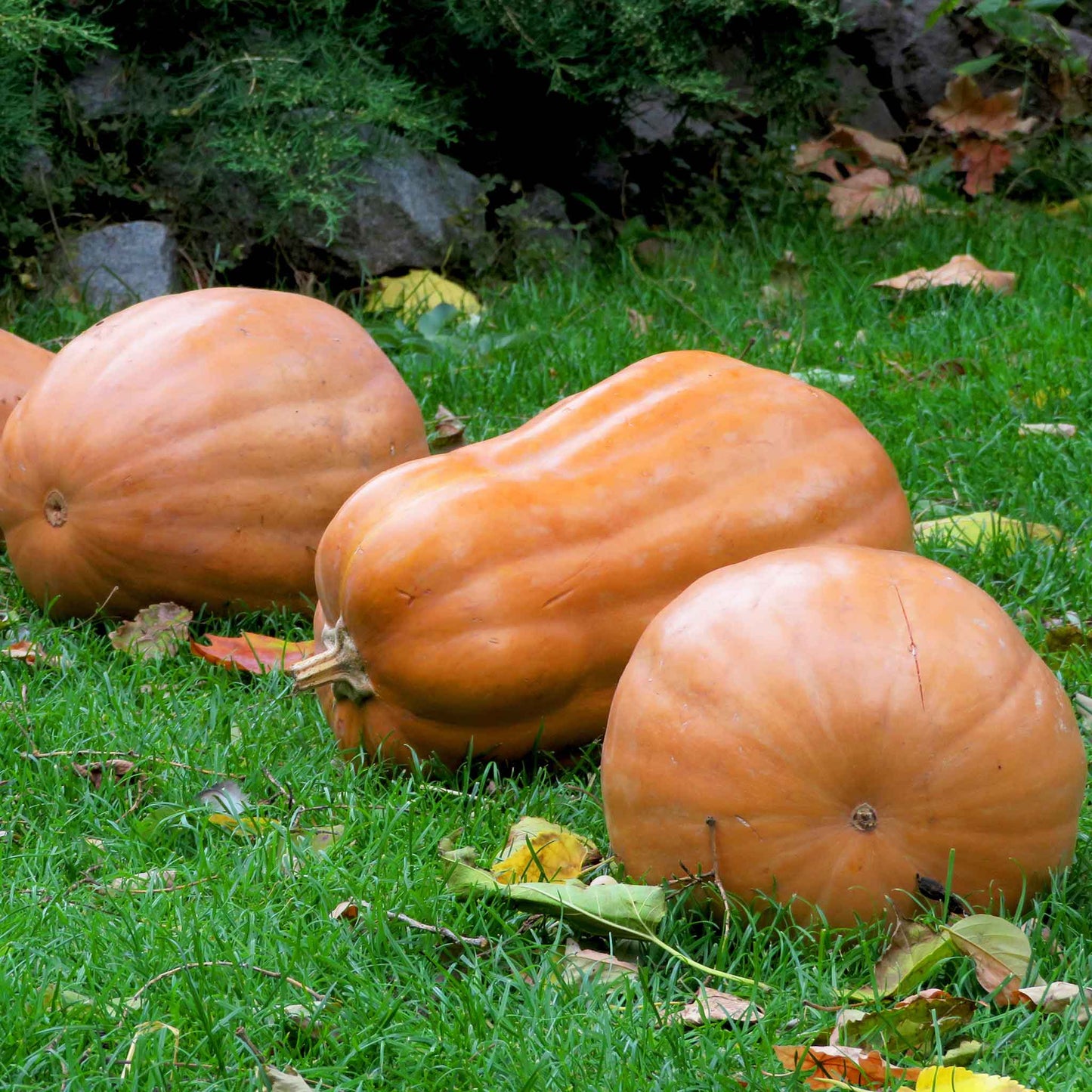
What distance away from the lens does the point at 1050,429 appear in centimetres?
370

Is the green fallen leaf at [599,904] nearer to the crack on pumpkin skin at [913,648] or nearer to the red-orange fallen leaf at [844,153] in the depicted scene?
the crack on pumpkin skin at [913,648]

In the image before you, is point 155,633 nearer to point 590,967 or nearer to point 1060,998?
point 590,967

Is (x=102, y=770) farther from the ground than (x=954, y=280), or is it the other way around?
(x=954, y=280)

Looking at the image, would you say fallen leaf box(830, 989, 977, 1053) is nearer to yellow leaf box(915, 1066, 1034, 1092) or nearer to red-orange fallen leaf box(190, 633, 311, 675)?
yellow leaf box(915, 1066, 1034, 1092)

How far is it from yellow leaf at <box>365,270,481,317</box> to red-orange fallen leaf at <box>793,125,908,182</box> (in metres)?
1.81

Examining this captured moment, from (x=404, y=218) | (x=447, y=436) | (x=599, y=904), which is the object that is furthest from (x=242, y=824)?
(x=404, y=218)

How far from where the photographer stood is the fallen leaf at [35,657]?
280cm

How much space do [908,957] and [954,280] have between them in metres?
3.33

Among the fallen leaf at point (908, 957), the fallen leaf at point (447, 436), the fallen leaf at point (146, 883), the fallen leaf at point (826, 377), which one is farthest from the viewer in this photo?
the fallen leaf at point (826, 377)

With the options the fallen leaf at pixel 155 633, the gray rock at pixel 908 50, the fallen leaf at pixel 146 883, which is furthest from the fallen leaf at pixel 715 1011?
the gray rock at pixel 908 50

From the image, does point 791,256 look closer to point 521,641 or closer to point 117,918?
point 521,641

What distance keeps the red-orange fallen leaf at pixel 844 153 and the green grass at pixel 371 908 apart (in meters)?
2.32

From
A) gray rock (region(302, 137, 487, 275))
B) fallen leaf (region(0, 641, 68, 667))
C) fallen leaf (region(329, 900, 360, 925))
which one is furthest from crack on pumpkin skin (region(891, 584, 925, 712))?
gray rock (region(302, 137, 487, 275))

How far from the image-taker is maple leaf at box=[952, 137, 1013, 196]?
20.0ft
